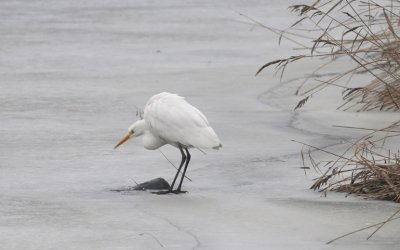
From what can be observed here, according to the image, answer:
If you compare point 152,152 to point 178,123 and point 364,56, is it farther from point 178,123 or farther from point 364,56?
point 364,56

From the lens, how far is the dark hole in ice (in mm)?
7406

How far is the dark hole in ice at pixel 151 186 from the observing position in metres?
7.41

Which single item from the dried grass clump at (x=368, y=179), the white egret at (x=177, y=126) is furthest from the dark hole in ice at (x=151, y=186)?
the dried grass clump at (x=368, y=179)

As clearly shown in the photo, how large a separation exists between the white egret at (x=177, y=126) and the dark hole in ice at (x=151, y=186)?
3.4 inches

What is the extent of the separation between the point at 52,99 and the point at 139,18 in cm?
631

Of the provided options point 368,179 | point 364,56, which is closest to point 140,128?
point 368,179

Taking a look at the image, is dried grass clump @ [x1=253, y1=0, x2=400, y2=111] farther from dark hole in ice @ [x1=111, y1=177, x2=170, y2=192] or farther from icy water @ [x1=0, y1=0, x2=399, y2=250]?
dark hole in ice @ [x1=111, y1=177, x2=170, y2=192]

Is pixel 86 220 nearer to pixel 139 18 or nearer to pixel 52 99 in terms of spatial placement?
pixel 52 99

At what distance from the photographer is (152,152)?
8.78 meters

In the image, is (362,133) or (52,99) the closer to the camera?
(362,133)

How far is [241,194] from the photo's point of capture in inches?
285

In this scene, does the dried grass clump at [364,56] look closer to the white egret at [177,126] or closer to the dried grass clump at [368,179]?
the dried grass clump at [368,179]

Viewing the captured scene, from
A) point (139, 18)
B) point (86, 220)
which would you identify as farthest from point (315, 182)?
point (139, 18)

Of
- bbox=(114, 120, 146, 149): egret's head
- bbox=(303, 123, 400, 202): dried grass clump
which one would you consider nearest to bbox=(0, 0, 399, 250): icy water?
bbox=(303, 123, 400, 202): dried grass clump
